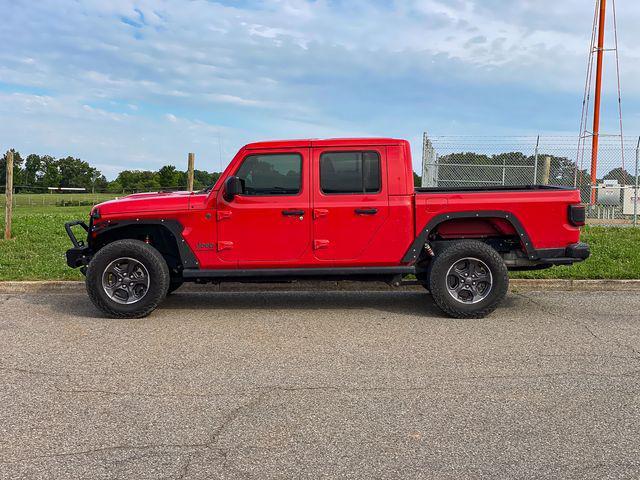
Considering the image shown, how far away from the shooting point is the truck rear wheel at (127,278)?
7.05 meters

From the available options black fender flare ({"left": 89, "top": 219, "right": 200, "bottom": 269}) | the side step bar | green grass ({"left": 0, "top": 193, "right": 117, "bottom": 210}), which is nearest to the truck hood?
black fender flare ({"left": 89, "top": 219, "right": 200, "bottom": 269})

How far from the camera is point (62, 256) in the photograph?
36.1ft

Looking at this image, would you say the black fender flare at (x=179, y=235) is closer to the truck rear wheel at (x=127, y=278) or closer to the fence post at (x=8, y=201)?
the truck rear wheel at (x=127, y=278)

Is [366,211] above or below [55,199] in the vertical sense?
above

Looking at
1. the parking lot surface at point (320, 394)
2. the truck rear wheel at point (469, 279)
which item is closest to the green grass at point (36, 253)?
the parking lot surface at point (320, 394)

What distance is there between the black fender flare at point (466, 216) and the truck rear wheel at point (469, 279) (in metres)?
0.25

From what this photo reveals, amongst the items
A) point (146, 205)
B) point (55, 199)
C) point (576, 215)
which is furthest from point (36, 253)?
point (55, 199)

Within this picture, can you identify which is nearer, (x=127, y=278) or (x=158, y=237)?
(x=127, y=278)

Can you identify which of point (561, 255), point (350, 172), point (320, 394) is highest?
point (350, 172)

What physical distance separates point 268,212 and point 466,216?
84.6 inches

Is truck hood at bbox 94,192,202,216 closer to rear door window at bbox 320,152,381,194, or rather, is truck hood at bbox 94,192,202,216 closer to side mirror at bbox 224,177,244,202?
side mirror at bbox 224,177,244,202

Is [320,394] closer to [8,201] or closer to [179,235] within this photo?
[179,235]

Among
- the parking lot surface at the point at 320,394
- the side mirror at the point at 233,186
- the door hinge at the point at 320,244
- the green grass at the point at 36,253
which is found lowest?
the parking lot surface at the point at 320,394

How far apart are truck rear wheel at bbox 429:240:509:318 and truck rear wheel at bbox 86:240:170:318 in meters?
2.99
